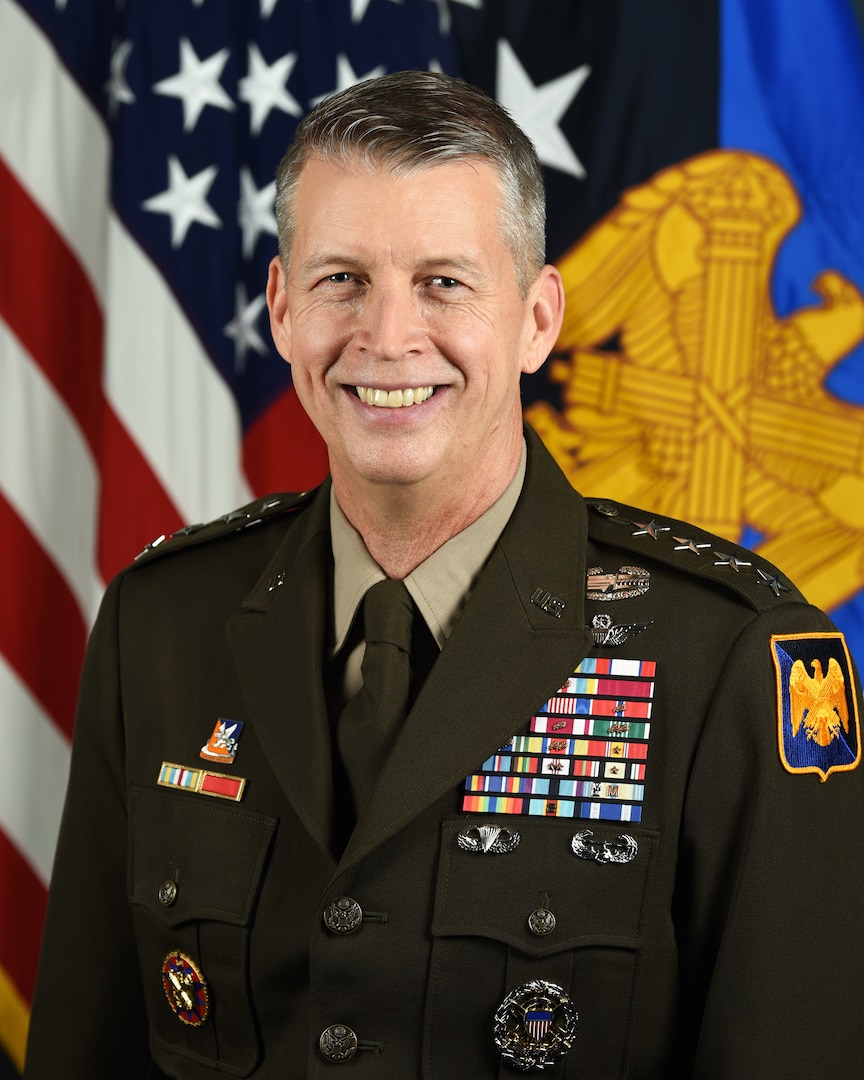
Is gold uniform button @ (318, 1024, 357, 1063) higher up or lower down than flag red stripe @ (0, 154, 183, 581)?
lower down

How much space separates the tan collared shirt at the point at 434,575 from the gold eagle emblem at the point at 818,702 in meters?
0.35

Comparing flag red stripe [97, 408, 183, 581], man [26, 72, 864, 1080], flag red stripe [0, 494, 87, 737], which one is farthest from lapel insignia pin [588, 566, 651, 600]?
flag red stripe [0, 494, 87, 737]

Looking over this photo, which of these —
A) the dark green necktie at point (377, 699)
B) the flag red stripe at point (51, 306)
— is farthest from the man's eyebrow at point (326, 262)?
the flag red stripe at point (51, 306)

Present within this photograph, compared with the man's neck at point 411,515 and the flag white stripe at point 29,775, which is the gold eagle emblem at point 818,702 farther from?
the flag white stripe at point 29,775

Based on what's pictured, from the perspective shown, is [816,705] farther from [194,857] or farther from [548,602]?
[194,857]

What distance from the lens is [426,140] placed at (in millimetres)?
1185

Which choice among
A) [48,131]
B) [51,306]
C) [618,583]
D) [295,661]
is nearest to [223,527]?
[295,661]

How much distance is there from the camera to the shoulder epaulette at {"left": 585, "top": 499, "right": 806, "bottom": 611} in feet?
4.05

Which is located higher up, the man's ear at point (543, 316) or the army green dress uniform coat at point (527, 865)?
the man's ear at point (543, 316)

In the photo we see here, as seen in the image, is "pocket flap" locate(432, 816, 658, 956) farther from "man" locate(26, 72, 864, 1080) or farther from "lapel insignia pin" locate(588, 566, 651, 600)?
"lapel insignia pin" locate(588, 566, 651, 600)

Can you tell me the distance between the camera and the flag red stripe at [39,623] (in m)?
2.17

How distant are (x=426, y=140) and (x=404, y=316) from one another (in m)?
0.17

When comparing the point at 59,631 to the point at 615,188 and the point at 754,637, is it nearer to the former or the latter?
the point at 615,188

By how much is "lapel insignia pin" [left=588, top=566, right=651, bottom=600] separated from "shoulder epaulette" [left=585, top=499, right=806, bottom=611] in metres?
0.02
